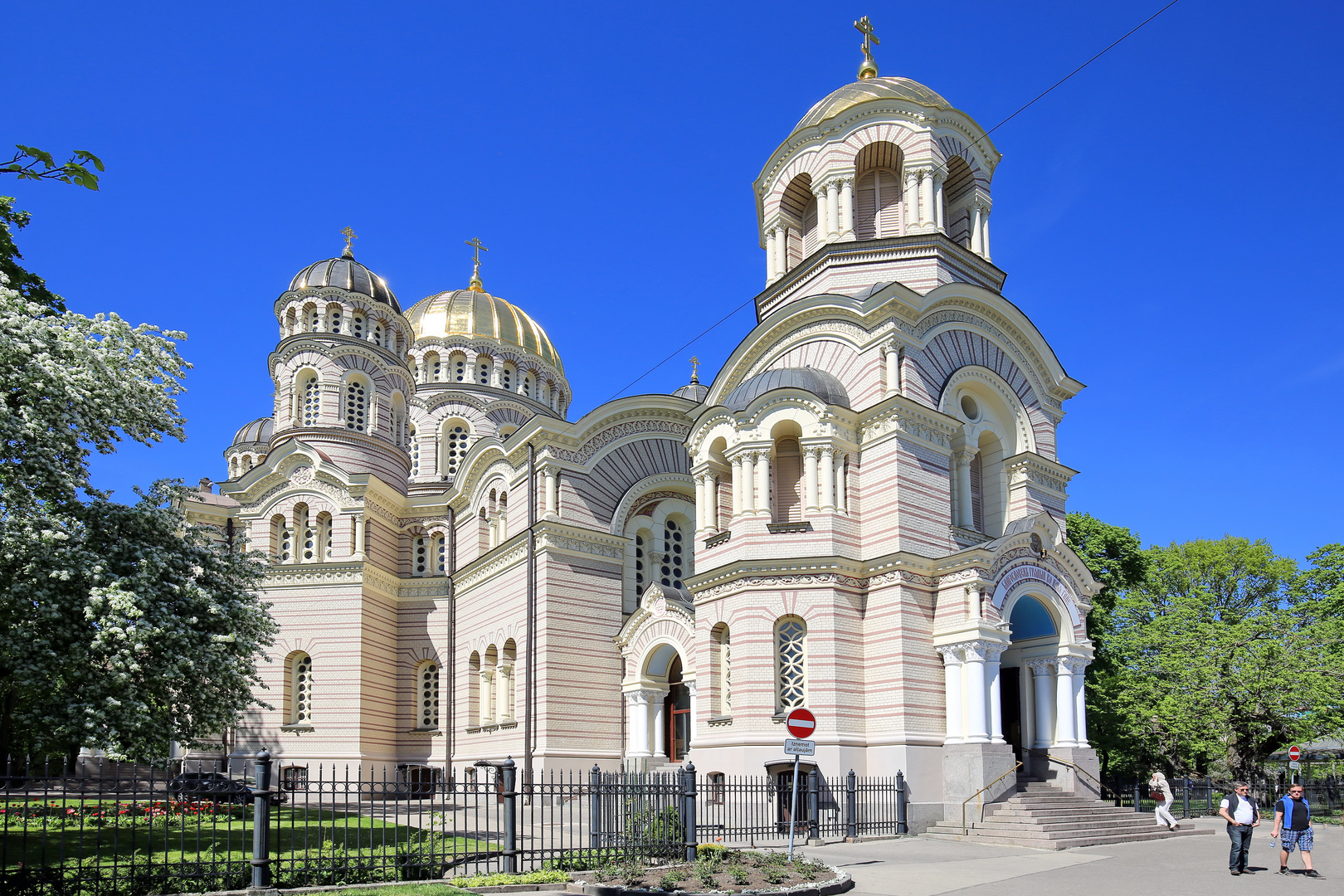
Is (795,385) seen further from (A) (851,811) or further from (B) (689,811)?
(B) (689,811)

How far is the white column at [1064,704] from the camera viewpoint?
72.3ft

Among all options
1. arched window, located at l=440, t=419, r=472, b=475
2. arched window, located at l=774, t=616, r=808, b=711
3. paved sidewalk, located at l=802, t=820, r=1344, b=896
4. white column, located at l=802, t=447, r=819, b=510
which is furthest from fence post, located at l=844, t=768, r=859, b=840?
arched window, located at l=440, t=419, r=472, b=475

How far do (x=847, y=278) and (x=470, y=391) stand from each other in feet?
63.2

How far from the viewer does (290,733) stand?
29875mm

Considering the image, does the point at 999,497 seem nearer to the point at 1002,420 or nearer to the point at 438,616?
the point at 1002,420

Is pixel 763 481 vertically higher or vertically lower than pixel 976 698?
higher

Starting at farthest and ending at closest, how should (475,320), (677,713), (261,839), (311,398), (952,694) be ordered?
(475,320), (311,398), (677,713), (952,694), (261,839)

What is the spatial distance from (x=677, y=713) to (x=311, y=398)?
1654 centimetres

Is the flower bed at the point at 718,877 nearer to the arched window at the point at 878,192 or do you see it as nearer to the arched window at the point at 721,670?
the arched window at the point at 721,670

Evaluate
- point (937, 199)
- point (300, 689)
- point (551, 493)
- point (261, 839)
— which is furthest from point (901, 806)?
point (300, 689)

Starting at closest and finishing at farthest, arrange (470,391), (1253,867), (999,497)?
(1253,867) → (999,497) → (470,391)

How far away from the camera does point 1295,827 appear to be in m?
14.5

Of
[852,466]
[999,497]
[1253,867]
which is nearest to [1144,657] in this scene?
[999,497]

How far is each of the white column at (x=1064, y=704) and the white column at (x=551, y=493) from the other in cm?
1264
